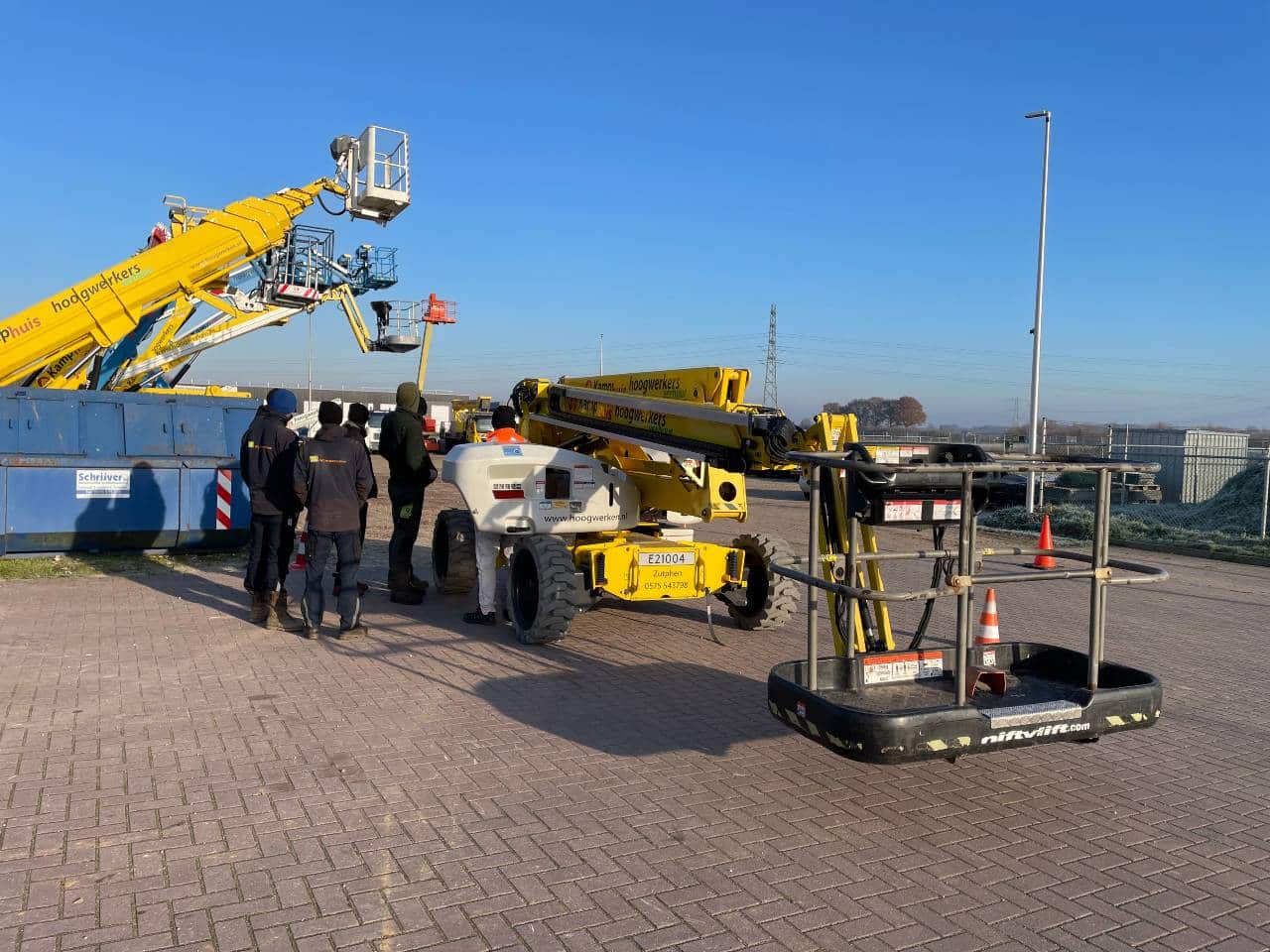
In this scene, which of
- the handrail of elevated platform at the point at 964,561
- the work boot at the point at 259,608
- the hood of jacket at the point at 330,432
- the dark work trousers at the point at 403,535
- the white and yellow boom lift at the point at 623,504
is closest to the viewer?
the handrail of elevated platform at the point at 964,561

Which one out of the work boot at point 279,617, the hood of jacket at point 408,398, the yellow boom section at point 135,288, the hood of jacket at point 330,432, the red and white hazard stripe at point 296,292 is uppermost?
the red and white hazard stripe at point 296,292

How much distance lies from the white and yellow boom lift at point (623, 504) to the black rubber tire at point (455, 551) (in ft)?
4.71

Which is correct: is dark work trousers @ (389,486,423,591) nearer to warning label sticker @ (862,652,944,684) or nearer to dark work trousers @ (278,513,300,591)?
dark work trousers @ (278,513,300,591)

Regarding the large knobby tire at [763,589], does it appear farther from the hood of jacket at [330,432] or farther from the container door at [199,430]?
the container door at [199,430]

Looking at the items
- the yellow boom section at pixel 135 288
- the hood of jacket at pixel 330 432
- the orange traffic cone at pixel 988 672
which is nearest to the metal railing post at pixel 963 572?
the orange traffic cone at pixel 988 672

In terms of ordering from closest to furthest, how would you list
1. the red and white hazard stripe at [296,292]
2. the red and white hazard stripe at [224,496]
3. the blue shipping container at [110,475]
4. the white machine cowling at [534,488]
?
1. the white machine cowling at [534,488]
2. the blue shipping container at [110,475]
3. the red and white hazard stripe at [224,496]
4. the red and white hazard stripe at [296,292]

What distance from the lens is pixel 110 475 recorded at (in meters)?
11.1

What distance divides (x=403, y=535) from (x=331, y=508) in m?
1.57

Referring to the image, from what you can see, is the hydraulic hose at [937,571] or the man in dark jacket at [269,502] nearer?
the hydraulic hose at [937,571]

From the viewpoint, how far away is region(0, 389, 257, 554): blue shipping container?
10.8 metres

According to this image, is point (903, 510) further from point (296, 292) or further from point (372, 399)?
point (372, 399)

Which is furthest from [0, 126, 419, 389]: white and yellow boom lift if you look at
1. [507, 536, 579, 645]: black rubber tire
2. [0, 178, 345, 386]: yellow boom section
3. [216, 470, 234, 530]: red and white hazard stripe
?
[507, 536, 579, 645]: black rubber tire

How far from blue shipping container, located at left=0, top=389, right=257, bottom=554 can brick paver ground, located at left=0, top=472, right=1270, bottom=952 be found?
3881 millimetres

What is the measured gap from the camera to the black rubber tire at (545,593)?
7539mm
